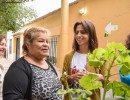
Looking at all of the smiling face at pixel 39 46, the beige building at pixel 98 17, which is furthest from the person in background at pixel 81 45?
the beige building at pixel 98 17

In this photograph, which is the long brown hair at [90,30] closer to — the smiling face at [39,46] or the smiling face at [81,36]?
the smiling face at [81,36]

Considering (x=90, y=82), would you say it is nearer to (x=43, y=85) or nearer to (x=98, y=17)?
(x=43, y=85)

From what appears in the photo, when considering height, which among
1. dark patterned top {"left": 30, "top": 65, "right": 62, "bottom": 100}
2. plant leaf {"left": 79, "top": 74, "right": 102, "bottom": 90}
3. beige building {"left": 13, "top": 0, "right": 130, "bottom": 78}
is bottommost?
dark patterned top {"left": 30, "top": 65, "right": 62, "bottom": 100}

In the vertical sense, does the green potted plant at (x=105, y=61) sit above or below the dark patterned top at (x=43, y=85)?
above

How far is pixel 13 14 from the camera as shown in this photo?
14.8 meters

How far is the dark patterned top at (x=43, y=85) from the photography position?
1.86 meters

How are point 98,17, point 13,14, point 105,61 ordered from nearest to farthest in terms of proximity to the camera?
point 105,61 < point 98,17 < point 13,14

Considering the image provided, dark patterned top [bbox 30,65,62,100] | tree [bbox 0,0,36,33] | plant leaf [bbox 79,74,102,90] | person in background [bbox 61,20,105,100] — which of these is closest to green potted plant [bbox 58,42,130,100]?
plant leaf [bbox 79,74,102,90]

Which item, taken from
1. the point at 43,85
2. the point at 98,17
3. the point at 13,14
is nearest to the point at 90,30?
the point at 43,85

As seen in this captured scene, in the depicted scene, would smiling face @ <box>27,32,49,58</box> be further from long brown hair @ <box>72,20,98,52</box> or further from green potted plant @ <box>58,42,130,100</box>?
green potted plant @ <box>58,42,130,100</box>

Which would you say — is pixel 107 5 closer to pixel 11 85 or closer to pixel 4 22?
pixel 4 22

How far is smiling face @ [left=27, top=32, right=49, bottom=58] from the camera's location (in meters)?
1.99

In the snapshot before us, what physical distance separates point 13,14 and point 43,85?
13.2 meters

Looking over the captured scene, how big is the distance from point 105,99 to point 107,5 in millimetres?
10156
